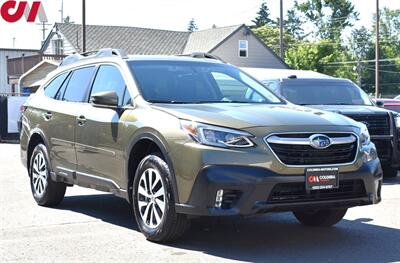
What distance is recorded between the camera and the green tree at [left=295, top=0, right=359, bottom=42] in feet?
307

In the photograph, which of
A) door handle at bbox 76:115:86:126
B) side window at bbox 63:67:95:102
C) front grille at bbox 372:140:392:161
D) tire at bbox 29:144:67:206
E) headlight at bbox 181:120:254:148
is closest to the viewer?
headlight at bbox 181:120:254:148

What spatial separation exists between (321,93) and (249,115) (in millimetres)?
6032

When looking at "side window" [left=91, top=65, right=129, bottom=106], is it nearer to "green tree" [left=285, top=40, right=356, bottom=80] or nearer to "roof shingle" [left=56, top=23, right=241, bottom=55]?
"roof shingle" [left=56, top=23, right=241, bottom=55]

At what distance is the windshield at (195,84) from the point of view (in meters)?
6.65

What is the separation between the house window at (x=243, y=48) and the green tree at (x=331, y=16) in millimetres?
50093

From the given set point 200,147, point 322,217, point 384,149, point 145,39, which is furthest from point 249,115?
point 145,39

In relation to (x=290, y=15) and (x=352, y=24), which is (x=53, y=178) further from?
(x=290, y=15)

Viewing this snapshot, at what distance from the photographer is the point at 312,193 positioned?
5660 millimetres

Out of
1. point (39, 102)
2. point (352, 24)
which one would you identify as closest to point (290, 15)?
point (352, 24)

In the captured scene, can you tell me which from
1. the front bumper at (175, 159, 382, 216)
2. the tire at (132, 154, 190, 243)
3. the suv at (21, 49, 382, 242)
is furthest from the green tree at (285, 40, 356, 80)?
the front bumper at (175, 159, 382, 216)

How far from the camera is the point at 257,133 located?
5.55 meters

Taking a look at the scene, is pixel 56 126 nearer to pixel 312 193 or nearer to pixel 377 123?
pixel 312 193

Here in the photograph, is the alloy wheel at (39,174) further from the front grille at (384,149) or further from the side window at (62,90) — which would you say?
the front grille at (384,149)

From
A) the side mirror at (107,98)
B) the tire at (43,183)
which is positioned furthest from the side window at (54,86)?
A: the side mirror at (107,98)
